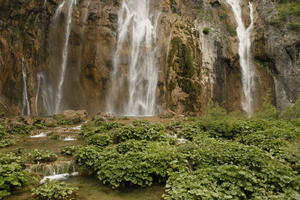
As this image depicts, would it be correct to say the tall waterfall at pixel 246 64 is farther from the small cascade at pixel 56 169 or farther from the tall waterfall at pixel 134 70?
the small cascade at pixel 56 169

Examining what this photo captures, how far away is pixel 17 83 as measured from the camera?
2233 cm

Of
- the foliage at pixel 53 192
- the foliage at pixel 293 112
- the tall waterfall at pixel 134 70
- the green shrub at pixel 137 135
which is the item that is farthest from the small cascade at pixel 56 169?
the tall waterfall at pixel 134 70

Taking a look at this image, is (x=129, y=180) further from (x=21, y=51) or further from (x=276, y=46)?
(x=276, y=46)

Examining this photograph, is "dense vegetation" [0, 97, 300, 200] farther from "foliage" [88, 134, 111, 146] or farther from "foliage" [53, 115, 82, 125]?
"foliage" [53, 115, 82, 125]

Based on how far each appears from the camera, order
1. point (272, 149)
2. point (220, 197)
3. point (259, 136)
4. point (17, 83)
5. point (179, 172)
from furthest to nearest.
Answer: point (17, 83)
point (259, 136)
point (272, 149)
point (179, 172)
point (220, 197)

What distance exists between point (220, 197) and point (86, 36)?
73.7 feet

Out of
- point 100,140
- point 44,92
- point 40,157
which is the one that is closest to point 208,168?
point 100,140

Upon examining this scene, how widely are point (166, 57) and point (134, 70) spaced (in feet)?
10.2

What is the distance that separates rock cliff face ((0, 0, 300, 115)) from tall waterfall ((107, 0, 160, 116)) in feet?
1.86

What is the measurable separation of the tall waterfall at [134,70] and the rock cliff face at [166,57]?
57cm

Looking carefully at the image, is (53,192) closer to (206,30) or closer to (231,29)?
(206,30)

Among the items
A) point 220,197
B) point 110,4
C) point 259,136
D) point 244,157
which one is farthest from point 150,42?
point 220,197

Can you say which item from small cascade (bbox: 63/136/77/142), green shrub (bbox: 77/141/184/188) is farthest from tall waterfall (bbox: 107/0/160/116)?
green shrub (bbox: 77/141/184/188)

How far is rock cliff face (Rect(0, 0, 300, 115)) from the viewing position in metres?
23.5
